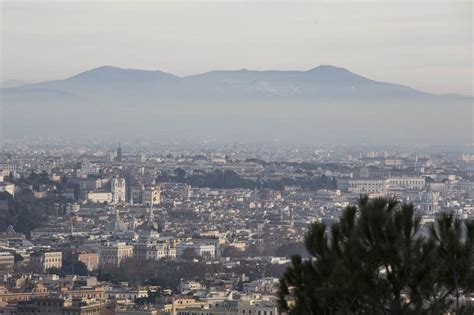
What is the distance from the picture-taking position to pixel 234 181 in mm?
107000

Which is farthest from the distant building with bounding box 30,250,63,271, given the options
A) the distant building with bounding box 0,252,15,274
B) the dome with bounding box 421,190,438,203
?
the dome with bounding box 421,190,438,203

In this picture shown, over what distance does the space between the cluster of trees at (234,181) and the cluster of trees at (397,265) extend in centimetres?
9045

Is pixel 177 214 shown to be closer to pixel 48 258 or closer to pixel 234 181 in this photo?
pixel 234 181

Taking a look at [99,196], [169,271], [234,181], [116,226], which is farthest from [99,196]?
[169,271]

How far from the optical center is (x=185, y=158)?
423ft

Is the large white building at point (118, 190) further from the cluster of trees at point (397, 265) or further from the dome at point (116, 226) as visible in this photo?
the cluster of trees at point (397, 265)

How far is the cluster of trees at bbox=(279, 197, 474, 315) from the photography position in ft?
39.9

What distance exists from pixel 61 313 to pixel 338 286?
29821 mm

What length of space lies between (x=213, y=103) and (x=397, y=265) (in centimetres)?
17054

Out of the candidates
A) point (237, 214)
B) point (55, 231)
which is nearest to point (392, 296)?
point (55, 231)

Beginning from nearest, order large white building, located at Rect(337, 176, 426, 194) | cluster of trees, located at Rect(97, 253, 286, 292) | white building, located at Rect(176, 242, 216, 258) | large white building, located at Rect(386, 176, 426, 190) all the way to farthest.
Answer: cluster of trees, located at Rect(97, 253, 286, 292)
white building, located at Rect(176, 242, 216, 258)
large white building, located at Rect(337, 176, 426, 194)
large white building, located at Rect(386, 176, 426, 190)

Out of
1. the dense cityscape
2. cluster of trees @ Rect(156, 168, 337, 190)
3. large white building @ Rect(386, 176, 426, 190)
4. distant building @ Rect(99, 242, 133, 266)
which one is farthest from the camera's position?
cluster of trees @ Rect(156, 168, 337, 190)

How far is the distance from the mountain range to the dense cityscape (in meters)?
17.8

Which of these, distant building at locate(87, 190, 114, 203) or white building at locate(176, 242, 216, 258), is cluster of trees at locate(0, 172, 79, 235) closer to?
distant building at locate(87, 190, 114, 203)
